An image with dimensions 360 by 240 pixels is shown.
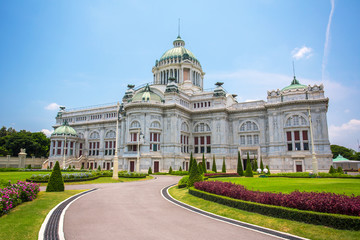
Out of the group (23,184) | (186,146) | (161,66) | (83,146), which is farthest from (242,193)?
(83,146)

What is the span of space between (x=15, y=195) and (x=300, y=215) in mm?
16462

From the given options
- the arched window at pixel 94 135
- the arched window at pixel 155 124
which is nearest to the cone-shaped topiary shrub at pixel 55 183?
the arched window at pixel 155 124

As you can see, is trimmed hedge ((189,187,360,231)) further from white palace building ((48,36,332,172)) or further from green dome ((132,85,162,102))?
green dome ((132,85,162,102))

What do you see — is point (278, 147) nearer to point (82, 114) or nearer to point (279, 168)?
point (279, 168)

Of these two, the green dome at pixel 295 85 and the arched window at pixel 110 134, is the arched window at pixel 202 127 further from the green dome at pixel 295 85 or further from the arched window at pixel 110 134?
the arched window at pixel 110 134

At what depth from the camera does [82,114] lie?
88938mm

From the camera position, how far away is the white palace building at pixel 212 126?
5612 cm

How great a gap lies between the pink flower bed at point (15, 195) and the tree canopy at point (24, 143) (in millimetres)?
78060

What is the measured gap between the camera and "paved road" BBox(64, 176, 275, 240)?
10758mm

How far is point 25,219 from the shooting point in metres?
13.0

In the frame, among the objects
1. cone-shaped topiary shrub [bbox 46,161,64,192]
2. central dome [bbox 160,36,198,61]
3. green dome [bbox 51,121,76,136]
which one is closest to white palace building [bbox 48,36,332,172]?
central dome [bbox 160,36,198,61]

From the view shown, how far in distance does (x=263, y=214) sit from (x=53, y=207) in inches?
506

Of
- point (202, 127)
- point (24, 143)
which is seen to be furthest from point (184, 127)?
point (24, 143)

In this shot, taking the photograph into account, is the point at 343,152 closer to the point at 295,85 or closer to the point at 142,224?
the point at 295,85
